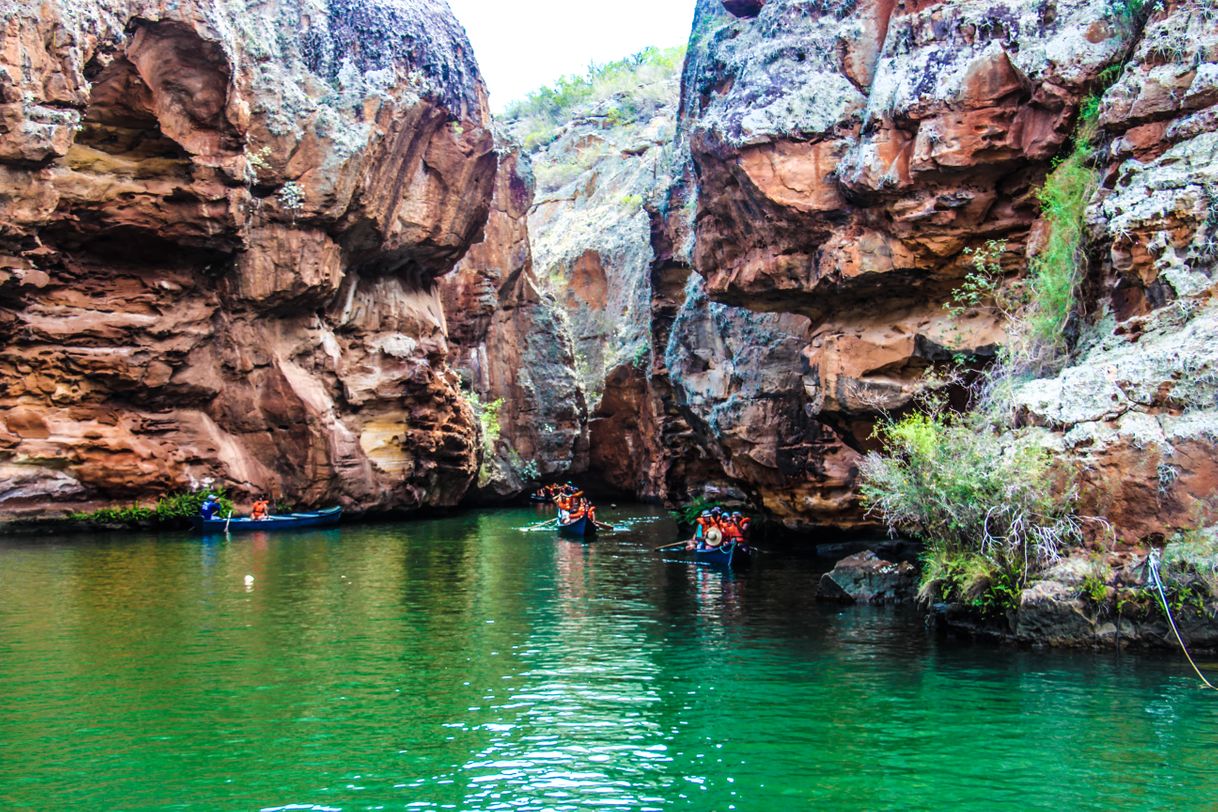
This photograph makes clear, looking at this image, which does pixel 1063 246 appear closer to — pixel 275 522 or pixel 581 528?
pixel 581 528

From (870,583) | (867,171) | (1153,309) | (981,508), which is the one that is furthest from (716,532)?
(1153,309)

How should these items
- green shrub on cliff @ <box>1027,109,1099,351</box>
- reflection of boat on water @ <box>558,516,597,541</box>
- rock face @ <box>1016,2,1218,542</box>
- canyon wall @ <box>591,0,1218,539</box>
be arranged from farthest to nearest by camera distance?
reflection of boat on water @ <box>558,516,597,541</box> → green shrub on cliff @ <box>1027,109,1099,351</box> → canyon wall @ <box>591,0,1218,539</box> → rock face @ <box>1016,2,1218,542</box>

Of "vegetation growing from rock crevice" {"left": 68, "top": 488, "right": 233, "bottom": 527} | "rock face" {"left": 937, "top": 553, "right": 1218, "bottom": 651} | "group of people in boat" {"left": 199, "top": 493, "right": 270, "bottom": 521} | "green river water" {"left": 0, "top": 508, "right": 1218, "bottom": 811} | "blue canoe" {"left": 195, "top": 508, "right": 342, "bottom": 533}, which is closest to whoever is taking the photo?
"green river water" {"left": 0, "top": 508, "right": 1218, "bottom": 811}

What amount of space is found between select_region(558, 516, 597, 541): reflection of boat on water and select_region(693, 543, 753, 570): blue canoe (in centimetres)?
774

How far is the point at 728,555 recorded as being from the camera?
78.2 ft

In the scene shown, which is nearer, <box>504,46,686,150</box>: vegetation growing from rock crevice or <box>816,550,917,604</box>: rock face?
<box>816,550,917,604</box>: rock face

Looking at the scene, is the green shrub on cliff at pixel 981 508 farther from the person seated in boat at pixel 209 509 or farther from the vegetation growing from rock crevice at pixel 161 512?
the vegetation growing from rock crevice at pixel 161 512

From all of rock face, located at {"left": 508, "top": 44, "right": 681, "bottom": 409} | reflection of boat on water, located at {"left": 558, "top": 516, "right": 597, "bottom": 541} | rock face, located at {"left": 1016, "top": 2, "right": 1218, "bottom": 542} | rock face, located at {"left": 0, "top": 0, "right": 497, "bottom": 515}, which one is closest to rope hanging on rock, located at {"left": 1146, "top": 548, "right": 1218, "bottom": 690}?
rock face, located at {"left": 1016, "top": 2, "right": 1218, "bottom": 542}

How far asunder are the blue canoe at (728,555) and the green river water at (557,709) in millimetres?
5194

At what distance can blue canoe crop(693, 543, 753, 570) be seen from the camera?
2378 cm

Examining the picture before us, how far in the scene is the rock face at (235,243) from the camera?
27938 millimetres

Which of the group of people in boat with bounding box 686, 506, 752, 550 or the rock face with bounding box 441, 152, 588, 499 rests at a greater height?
the rock face with bounding box 441, 152, 588, 499

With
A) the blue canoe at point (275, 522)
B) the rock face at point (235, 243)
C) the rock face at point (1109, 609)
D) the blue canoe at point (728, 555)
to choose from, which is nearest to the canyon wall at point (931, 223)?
the rock face at point (1109, 609)

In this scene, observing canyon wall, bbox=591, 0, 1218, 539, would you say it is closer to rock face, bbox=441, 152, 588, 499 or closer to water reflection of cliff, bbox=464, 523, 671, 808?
water reflection of cliff, bbox=464, 523, 671, 808
